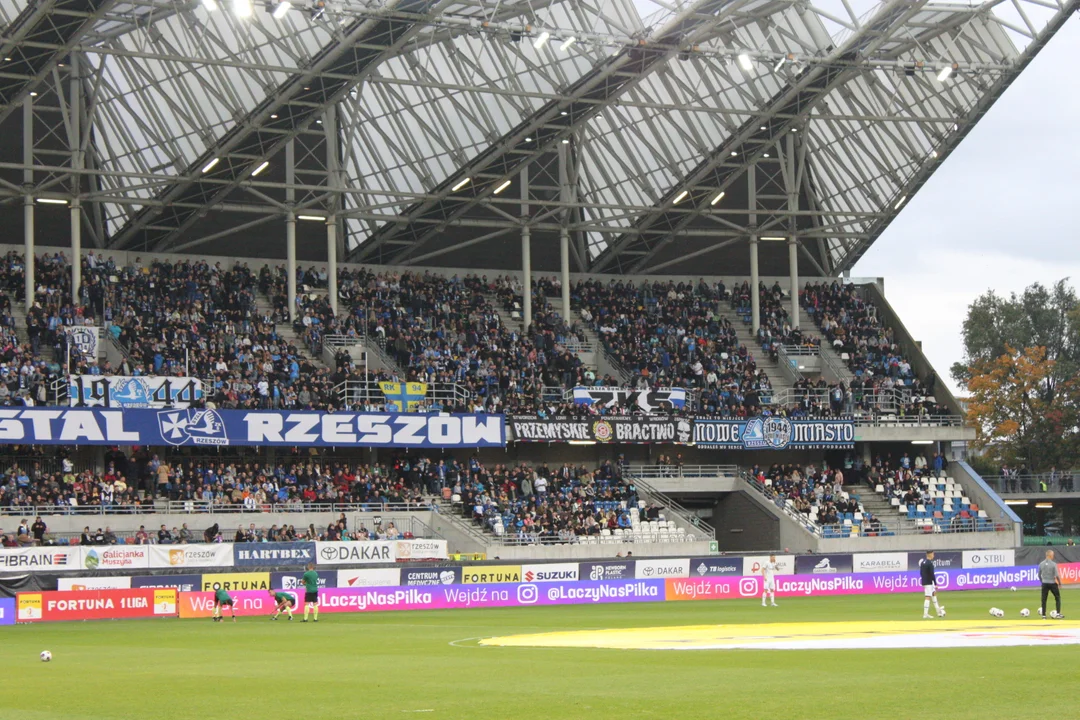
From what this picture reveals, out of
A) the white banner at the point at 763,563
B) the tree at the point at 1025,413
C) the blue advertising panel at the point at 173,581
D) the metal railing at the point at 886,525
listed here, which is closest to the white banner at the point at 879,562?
the white banner at the point at 763,563

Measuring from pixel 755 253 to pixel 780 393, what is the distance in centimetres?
711

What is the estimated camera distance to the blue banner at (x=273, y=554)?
4578cm

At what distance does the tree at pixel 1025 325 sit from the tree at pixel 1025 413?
26.2ft

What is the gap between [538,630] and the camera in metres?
30.2

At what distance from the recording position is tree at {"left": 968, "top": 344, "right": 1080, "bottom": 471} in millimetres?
82125

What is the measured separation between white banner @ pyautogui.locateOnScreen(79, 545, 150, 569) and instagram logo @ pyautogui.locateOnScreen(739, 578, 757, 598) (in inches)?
692

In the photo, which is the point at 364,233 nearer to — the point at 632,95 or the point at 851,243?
the point at 632,95

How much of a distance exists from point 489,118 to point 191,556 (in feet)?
70.3

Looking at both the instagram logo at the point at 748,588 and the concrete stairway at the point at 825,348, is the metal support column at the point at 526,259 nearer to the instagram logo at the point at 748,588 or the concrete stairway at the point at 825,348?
the concrete stairway at the point at 825,348

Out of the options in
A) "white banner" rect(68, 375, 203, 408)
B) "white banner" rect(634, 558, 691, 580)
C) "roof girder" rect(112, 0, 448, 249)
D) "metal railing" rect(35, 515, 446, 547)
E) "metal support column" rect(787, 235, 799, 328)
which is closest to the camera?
"metal railing" rect(35, 515, 446, 547)

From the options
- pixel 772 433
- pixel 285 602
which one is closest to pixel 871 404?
pixel 772 433

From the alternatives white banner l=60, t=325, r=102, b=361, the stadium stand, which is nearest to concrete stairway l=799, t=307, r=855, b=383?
the stadium stand

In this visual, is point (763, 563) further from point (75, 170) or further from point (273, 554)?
point (75, 170)

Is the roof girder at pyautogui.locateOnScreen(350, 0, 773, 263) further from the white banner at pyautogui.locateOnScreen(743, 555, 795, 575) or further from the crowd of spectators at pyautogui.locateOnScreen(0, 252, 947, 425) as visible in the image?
the white banner at pyautogui.locateOnScreen(743, 555, 795, 575)
